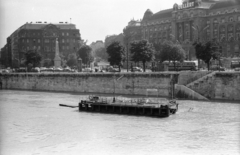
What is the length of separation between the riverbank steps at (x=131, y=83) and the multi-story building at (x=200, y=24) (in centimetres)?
4558

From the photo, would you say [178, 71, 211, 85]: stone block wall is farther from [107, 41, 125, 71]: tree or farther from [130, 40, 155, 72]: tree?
[107, 41, 125, 71]: tree

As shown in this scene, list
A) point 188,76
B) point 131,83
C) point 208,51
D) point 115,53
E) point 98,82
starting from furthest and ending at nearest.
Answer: point 115,53, point 208,51, point 98,82, point 131,83, point 188,76

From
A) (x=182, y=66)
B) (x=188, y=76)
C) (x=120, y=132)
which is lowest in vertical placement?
(x=120, y=132)

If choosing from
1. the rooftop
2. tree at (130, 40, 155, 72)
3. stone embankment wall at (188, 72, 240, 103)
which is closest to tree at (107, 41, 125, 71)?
tree at (130, 40, 155, 72)

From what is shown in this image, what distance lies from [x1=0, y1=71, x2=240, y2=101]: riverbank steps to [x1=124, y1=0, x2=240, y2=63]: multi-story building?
45.6 meters

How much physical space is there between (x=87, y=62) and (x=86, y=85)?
64093 mm

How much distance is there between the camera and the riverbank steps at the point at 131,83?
61.5 m

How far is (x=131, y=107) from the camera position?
5116cm

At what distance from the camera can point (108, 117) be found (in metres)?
48.8

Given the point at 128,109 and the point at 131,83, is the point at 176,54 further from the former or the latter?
the point at 128,109

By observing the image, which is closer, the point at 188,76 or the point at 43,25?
the point at 188,76

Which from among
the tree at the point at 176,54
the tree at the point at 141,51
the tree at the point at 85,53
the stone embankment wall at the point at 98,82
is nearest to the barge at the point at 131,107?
the stone embankment wall at the point at 98,82

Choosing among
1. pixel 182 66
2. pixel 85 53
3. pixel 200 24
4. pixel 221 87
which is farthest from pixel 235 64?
pixel 85 53

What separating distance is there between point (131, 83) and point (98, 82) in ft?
26.0
